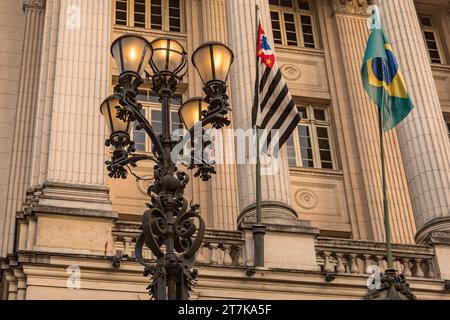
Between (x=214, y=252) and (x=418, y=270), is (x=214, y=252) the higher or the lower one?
the higher one

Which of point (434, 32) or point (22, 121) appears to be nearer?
point (22, 121)

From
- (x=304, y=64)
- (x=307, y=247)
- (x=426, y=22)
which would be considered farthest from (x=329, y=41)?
(x=307, y=247)

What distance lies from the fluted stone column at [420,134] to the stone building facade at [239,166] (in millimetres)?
29

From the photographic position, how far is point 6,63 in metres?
20.8

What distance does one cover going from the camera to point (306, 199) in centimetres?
2059

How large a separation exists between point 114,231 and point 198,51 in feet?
15.9

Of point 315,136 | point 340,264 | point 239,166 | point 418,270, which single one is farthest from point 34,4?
point 418,270

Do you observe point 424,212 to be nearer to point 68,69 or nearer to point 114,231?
point 114,231

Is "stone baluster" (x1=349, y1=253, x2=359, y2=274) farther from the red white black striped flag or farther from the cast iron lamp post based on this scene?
the cast iron lamp post

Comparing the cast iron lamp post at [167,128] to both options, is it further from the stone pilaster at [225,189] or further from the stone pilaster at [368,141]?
the stone pilaster at [368,141]

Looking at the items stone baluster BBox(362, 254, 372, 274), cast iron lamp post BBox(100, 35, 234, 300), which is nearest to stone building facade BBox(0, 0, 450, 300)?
stone baluster BBox(362, 254, 372, 274)

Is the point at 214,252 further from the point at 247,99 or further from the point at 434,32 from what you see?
the point at 434,32

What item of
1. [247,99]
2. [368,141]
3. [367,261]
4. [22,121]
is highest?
[22,121]

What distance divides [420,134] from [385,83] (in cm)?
198
